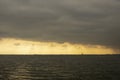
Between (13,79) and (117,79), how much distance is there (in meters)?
43.3

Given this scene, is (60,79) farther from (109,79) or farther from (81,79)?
(109,79)

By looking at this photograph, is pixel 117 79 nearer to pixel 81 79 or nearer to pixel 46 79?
pixel 81 79

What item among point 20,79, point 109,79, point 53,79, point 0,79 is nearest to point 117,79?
point 109,79

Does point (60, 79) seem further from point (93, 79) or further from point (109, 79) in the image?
point (109, 79)

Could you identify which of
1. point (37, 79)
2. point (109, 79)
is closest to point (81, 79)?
point (109, 79)

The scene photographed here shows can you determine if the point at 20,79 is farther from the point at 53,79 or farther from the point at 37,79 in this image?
the point at 53,79

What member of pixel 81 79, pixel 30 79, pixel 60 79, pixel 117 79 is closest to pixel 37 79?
pixel 30 79

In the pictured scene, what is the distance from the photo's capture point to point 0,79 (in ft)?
325

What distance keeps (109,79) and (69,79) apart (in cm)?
1634

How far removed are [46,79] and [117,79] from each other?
29082mm

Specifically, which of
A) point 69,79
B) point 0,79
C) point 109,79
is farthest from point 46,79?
point 109,79

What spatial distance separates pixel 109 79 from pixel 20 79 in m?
37.1

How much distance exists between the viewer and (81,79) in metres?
98.5

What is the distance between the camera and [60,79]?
99188mm
